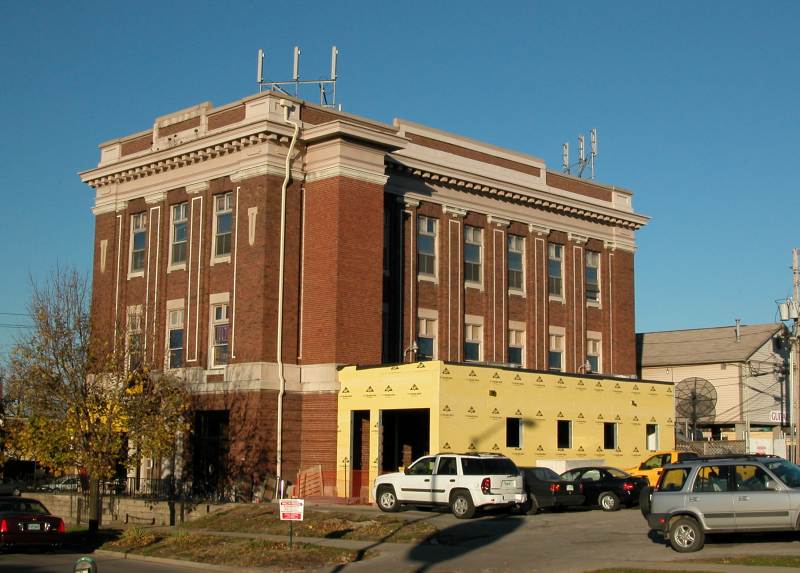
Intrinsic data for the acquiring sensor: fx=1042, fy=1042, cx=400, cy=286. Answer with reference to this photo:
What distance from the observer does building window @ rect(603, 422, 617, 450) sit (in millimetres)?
44062

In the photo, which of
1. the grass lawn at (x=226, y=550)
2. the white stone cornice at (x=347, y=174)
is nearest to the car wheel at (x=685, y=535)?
the grass lawn at (x=226, y=550)

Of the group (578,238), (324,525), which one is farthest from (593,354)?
(324,525)

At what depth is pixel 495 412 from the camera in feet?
126

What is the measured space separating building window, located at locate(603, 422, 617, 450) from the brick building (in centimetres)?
557

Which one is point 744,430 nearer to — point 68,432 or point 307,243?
point 307,243

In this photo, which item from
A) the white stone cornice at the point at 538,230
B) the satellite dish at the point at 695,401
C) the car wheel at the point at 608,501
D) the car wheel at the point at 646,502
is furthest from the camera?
the satellite dish at the point at 695,401

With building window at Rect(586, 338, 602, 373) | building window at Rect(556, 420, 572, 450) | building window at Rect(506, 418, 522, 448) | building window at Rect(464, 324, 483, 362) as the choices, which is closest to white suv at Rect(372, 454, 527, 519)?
building window at Rect(506, 418, 522, 448)

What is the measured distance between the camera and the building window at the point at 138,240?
45.9 meters

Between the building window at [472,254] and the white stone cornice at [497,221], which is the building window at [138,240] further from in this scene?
the white stone cornice at [497,221]

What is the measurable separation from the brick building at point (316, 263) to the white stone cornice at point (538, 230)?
81 mm

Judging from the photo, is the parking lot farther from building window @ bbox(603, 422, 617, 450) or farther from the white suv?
building window @ bbox(603, 422, 617, 450)

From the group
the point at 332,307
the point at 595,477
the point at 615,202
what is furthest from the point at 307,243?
the point at 615,202

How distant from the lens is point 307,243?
40.3 metres

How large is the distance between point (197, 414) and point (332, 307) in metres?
7.43
